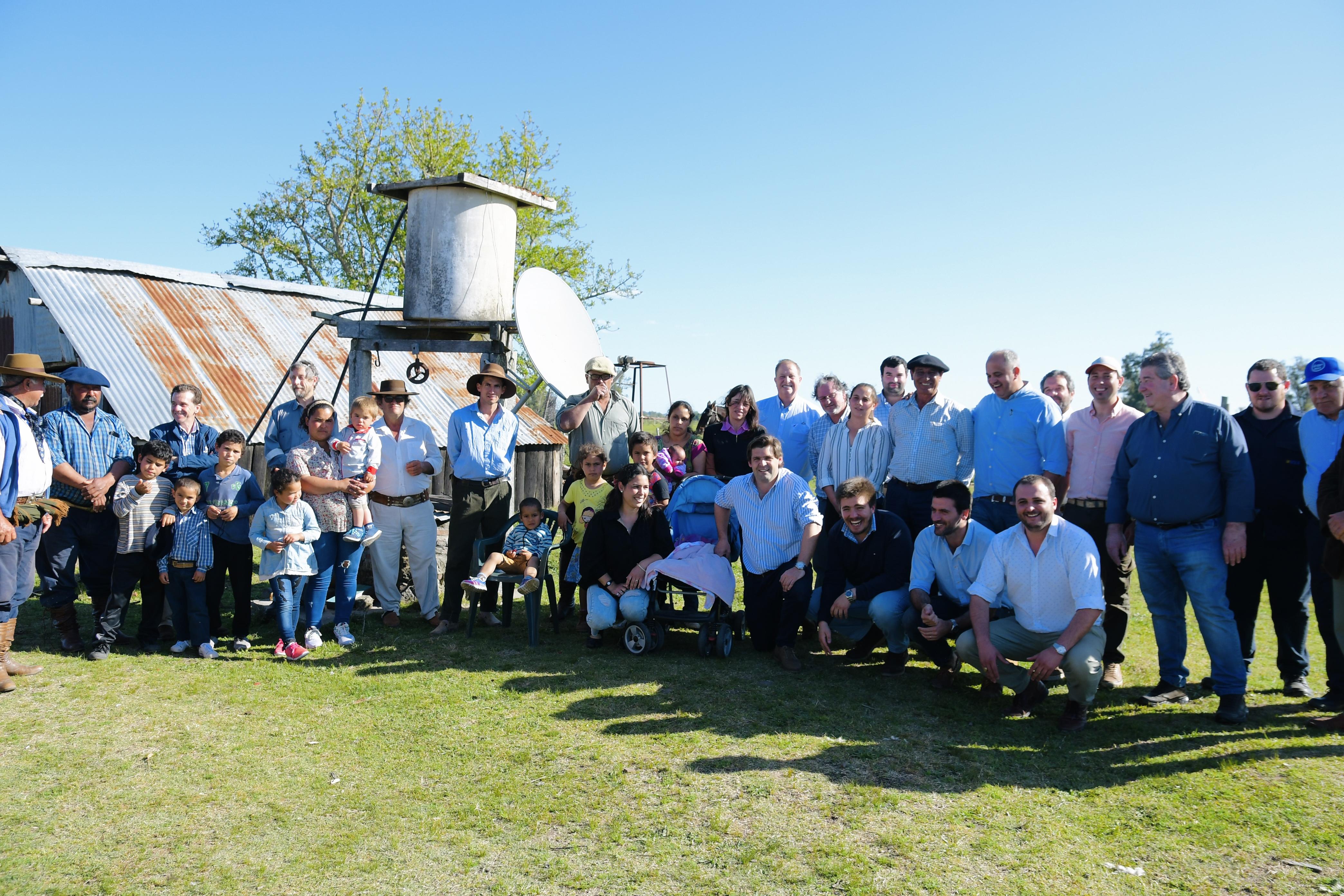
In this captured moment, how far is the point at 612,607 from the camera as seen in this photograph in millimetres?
5984

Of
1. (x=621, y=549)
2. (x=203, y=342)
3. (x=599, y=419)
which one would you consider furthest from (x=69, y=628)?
(x=203, y=342)

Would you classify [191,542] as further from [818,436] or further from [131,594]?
[818,436]

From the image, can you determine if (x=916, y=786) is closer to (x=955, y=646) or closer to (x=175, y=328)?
(x=955, y=646)

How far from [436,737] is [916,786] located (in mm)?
2337

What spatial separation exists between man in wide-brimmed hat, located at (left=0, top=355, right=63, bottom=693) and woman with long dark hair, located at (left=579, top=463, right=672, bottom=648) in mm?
3385

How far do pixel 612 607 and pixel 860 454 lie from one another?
210 centimetres

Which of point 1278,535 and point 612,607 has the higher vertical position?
point 1278,535

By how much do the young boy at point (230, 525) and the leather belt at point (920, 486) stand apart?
460cm

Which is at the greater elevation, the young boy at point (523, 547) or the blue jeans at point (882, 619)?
the young boy at point (523, 547)

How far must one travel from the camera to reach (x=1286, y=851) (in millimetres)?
3314

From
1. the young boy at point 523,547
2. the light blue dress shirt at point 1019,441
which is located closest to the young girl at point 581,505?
the young boy at point 523,547

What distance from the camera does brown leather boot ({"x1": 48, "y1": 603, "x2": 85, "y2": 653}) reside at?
18.5 feet

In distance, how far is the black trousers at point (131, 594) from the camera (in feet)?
18.5

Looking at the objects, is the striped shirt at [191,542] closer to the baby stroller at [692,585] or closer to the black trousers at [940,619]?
the baby stroller at [692,585]
